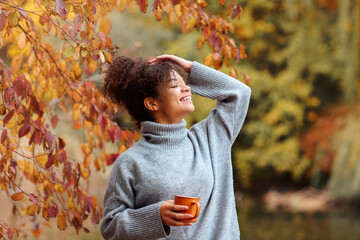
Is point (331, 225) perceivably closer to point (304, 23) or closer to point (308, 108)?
point (308, 108)

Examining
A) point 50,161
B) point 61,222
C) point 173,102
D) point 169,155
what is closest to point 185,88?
point 173,102

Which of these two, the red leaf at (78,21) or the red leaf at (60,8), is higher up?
the red leaf at (60,8)

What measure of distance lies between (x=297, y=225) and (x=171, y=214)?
6.95m

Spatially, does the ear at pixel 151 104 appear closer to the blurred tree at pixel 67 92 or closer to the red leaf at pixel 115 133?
the blurred tree at pixel 67 92

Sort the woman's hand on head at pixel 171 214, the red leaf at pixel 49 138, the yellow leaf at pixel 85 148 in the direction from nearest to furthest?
1. the woman's hand on head at pixel 171 214
2. the red leaf at pixel 49 138
3. the yellow leaf at pixel 85 148

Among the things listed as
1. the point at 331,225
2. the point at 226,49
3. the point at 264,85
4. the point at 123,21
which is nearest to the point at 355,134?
the point at 331,225

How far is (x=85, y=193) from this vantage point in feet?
7.15

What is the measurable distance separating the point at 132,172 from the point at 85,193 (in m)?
0.81

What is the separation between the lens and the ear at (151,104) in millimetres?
1500

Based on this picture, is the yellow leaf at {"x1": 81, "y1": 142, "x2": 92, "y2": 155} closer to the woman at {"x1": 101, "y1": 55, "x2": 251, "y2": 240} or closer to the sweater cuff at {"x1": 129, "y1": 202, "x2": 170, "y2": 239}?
the woman at {"x1": 101, "y1": 55, "x2": 251, "y2": 240}

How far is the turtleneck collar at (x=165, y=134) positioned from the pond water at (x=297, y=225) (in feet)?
19.0

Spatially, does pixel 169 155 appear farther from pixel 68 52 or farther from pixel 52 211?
pixel 52 211

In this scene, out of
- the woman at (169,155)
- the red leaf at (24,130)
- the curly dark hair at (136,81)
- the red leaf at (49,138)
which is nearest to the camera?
the woman at (169,155)

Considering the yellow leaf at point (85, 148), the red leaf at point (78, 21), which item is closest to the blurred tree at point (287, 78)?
the yellow leaf at point (85, 148)
